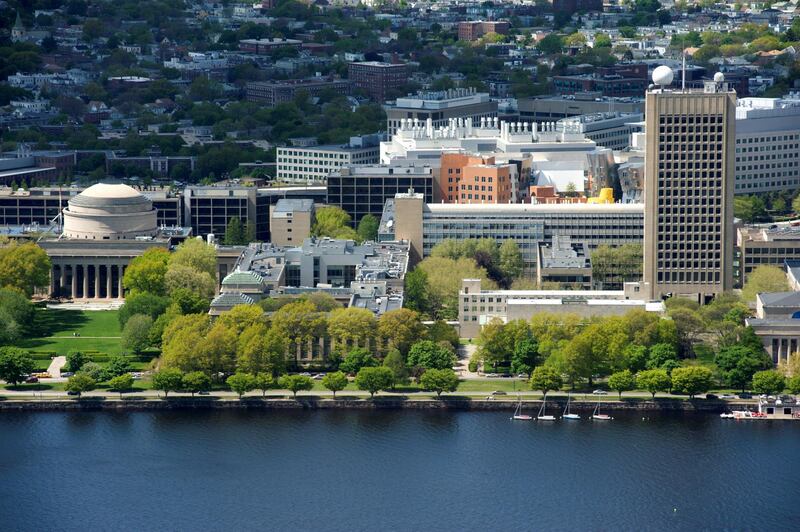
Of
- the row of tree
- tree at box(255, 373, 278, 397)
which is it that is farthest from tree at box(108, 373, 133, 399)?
the row of tree

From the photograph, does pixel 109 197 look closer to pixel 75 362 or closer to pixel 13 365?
pixel 75 362

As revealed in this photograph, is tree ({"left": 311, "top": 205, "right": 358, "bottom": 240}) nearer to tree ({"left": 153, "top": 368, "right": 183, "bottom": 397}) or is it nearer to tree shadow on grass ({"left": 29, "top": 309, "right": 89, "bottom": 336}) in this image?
tree shadow on grass ({"left": 29, "top": 309, "right": 89, "bottom": 336})

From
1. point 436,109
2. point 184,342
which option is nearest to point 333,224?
point 184,342

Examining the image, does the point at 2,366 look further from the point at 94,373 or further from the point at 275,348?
the point at 275,348

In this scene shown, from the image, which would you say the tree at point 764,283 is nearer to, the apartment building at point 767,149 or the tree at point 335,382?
the tree at point 335,382

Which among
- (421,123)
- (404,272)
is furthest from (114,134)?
(404,272)
